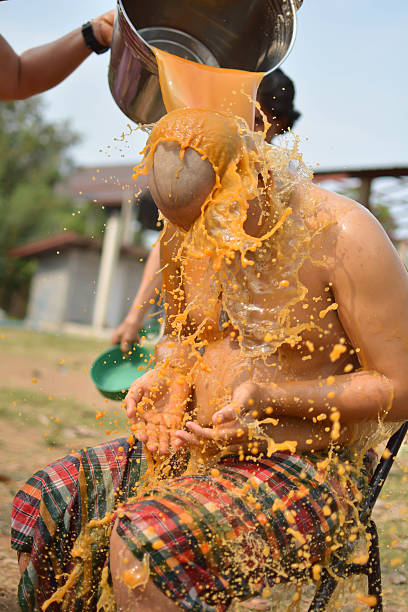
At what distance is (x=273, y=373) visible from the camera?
6.22 feet

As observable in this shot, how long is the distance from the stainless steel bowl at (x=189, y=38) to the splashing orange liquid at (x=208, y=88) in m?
0.25

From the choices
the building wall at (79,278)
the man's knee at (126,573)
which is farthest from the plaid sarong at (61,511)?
the building wall at (79,278)

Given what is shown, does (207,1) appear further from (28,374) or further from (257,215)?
(28,374)

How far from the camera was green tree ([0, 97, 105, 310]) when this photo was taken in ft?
103

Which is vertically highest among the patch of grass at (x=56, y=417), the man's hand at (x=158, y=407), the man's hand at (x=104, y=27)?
the man's hand at (x=104, y=27)

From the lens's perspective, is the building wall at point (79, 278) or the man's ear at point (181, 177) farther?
the building wall at point (79, 278)

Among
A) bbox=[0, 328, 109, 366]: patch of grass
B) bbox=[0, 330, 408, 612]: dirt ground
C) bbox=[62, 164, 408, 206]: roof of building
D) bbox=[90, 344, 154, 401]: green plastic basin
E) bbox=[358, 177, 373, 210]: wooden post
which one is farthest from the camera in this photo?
bbox=[0, 328, 109, 366]: patch of grass

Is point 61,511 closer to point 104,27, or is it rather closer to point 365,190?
point 104,27

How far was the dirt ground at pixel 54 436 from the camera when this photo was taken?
9.37 ft

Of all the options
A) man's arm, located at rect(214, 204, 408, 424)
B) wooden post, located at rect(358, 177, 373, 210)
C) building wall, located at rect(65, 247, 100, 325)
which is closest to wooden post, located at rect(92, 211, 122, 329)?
building wall, located at rect(65, 247, 100, 325)

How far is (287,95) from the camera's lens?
3033 mm

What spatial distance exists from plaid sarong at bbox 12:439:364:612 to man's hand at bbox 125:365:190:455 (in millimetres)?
108

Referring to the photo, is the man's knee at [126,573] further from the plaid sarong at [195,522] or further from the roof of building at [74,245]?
the roof of building at [74,245]

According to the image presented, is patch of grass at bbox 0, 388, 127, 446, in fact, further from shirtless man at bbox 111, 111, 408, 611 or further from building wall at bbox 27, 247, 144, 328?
building wall at bbox 27, 247, 144, 328
